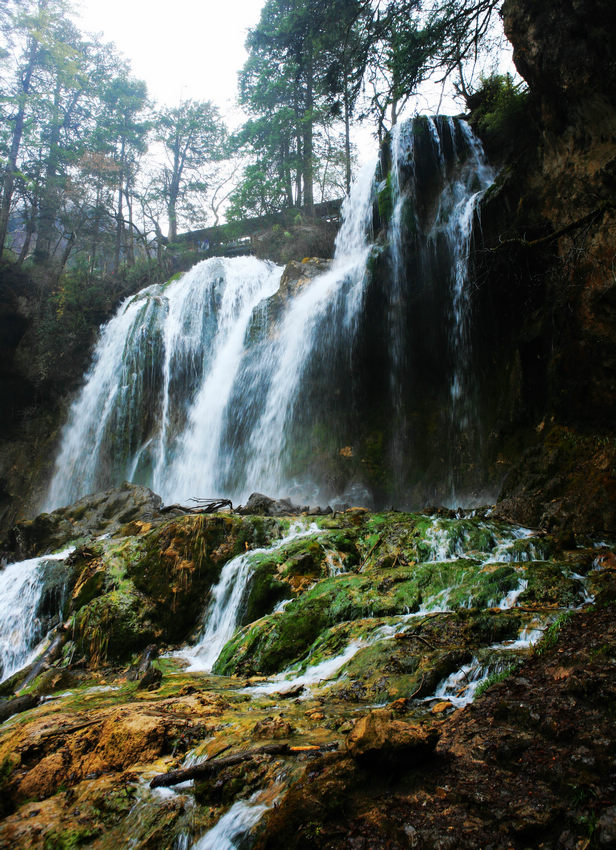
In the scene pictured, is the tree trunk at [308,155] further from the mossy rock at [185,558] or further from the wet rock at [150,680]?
the wet rock at [150,680]

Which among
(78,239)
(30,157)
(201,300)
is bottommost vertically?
(201,300)

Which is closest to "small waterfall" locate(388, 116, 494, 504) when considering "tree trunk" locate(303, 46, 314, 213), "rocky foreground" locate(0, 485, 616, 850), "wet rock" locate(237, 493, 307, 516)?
"wet rock" locate(237, 493, 307, 516)

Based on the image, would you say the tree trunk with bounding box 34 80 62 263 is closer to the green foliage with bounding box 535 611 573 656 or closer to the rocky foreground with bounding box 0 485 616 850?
the rocky foreground with bounding box 0 485 616 850

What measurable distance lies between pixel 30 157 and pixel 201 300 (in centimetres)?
1393

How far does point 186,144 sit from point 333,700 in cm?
3185

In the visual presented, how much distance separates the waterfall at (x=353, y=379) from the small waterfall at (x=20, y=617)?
5957mm

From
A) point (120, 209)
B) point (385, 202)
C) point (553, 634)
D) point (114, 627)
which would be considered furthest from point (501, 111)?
point (120, 209)

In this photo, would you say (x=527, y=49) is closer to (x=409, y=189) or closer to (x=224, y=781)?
(x=409, y=189)

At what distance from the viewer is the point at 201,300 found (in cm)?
1792

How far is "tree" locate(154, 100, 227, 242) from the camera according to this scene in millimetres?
27562

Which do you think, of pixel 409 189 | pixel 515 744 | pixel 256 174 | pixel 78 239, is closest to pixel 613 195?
pixel 409 189

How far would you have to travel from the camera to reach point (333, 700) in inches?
124

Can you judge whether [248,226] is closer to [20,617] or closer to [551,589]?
[20,617]

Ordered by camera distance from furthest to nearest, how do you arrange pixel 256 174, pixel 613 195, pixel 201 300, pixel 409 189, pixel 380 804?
1. pixel 256 174
2. pixel 201 300
3. pixel 409 189
4. pixel 613 195
5. pixel 380 804
